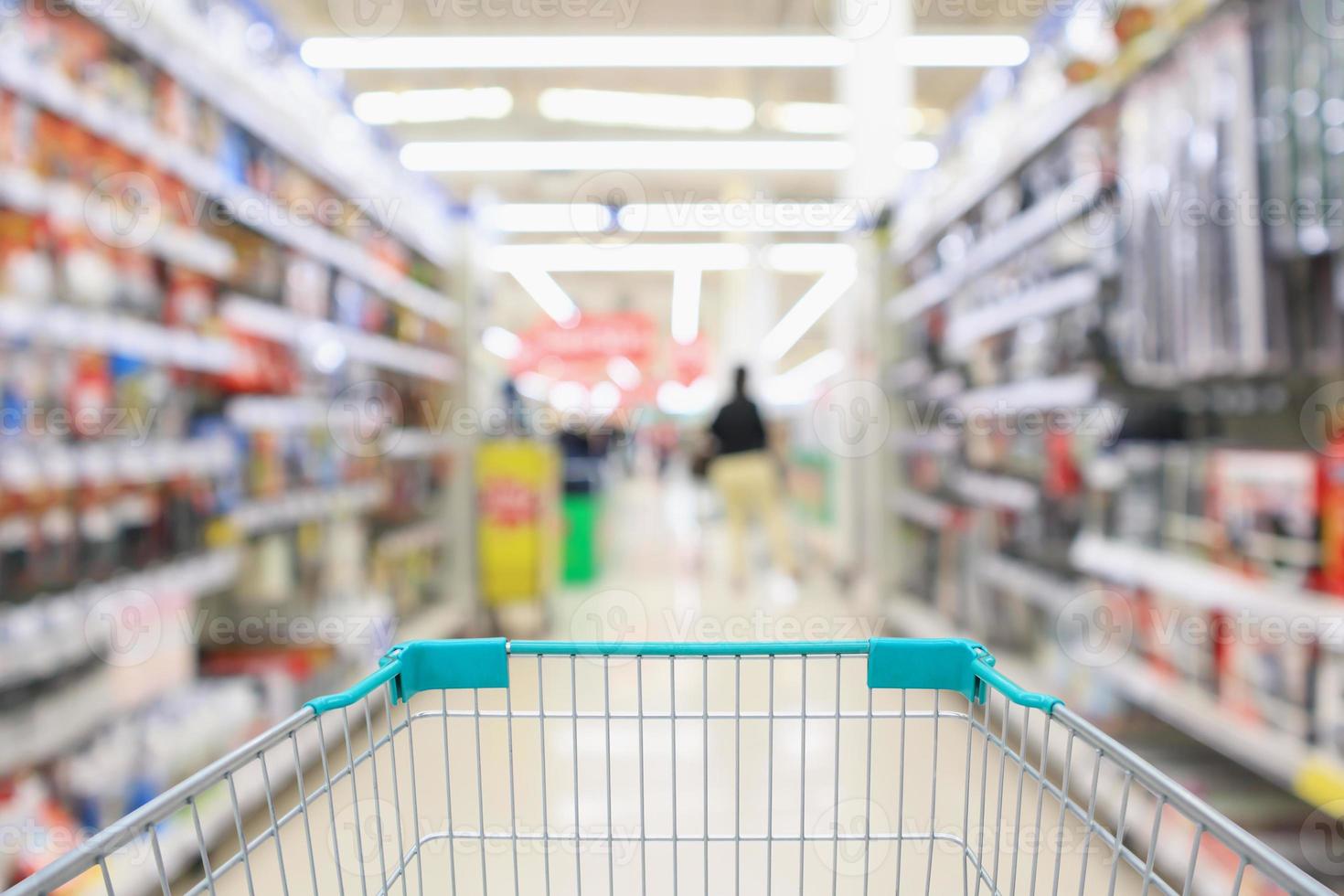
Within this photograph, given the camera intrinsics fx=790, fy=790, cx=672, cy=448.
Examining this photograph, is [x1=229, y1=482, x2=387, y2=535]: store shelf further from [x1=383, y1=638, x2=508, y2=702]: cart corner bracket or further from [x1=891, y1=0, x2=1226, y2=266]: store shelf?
[x1=891, y1=0, x2=1226, y2=266]: store shelf

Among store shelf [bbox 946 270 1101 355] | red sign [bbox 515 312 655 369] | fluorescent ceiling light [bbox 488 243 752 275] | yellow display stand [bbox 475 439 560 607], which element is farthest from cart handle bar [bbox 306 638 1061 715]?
fluorescent ceiling light [bbox 488 243 752 275]

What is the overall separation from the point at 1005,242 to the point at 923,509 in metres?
1.71

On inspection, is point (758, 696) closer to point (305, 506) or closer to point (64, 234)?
point (305, 506)

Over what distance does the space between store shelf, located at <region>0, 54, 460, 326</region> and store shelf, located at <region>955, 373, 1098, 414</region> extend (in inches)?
111

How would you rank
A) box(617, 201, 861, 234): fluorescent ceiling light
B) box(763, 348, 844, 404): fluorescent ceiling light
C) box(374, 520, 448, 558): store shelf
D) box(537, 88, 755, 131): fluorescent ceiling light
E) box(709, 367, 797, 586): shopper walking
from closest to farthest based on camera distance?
box(617, 201, 861, 234): fluorescent ceiling light, box(374, 520, 448, 558): store shelf, box(709, 367, 797, 586): shopper walking, box(537, 88, 755, 131): fluorescent ceiling light, box(763, 348, 844, 404): fluorescent ceiling light

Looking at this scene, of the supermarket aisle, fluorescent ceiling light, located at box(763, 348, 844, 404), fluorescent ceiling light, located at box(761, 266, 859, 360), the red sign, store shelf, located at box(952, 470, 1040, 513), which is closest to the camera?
the supermarket aisle

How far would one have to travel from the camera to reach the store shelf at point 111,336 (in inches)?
67.1

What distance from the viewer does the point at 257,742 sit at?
2.44ft

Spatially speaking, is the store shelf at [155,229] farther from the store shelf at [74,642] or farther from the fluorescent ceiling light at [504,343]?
the fluorescent ceiling light at [504,343]

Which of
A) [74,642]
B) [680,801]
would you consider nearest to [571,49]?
[74,642]

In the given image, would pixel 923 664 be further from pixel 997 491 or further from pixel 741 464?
pixel 741 464

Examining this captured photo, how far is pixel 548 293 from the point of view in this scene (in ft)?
50.9

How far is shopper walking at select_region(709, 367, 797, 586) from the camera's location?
5438mm

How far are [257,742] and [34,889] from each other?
0.65 feet
